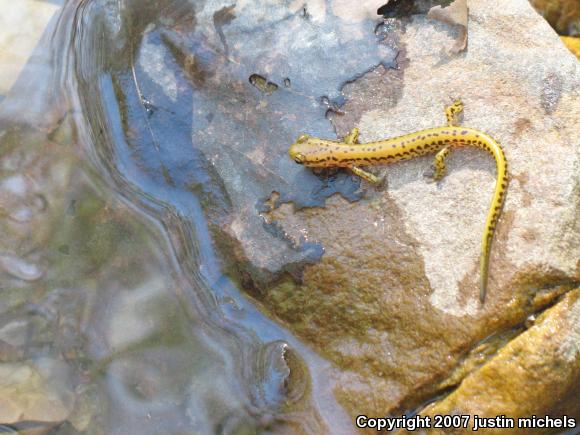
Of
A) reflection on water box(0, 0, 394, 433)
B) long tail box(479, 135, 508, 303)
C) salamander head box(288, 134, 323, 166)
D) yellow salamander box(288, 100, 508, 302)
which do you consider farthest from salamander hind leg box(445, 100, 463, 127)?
salamander head box(288, 134, 323, 166)

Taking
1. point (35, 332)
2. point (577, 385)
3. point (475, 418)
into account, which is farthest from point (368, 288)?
point (35, 332)

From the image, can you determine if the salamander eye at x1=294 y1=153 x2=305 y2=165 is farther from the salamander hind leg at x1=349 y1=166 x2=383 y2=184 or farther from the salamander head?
the salamander hind leg at x1=349 y1=166 x2=383 y2=184

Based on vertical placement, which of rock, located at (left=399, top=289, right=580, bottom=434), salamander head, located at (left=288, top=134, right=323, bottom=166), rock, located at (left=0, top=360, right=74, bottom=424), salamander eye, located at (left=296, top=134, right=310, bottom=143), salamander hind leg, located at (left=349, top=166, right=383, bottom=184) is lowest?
rock, located at (left=0, top=360, right=74, bottom=424)

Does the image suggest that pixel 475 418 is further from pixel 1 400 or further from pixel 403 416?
pixel 1 400

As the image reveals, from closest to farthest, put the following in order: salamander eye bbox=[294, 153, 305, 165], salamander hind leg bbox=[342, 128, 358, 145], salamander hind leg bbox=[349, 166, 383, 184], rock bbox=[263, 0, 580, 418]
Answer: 1. rock bbox=[263, 0, 580, 418]
2. salamander hind leg bbox=[349, 166, 383, 184]
3. salamander eye bbox=[294, 153, 305, 165]
4. salamander hind leg bbox=[342, 128, 358, 145]

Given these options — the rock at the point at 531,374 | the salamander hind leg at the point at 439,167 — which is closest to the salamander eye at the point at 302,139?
the salamander hind leg at the point at 439,167

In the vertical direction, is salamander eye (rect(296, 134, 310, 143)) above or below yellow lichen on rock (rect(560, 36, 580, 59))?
above

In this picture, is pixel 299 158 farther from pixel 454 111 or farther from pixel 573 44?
pixel 573 44
